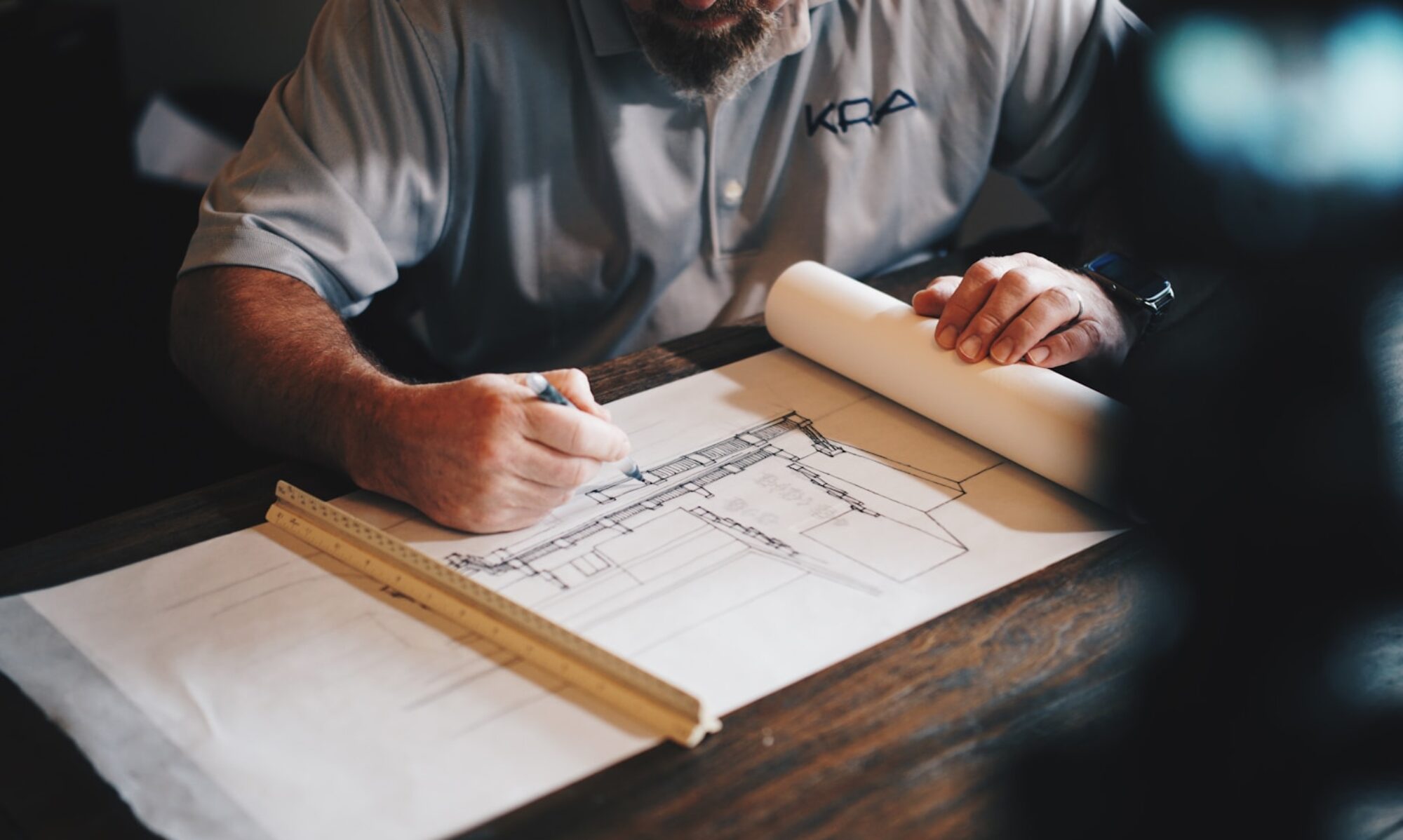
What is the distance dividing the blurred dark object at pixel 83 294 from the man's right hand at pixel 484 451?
2.40 ft

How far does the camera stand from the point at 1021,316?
0.99 m

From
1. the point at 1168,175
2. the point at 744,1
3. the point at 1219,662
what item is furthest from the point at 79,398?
the point at 1219,662

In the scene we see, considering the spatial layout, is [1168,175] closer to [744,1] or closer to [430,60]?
[744,1]

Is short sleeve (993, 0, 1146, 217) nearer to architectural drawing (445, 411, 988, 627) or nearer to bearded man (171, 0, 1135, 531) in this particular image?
bearded man (171, 0, 1135, 531)

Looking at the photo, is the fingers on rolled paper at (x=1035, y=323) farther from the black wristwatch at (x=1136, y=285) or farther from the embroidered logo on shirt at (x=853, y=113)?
the embroidered logo on shirt at (x=853, y=113)

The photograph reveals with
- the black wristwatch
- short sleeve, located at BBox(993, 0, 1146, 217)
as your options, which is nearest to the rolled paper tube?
the black wristwatch

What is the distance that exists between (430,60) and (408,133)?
0.08 meters

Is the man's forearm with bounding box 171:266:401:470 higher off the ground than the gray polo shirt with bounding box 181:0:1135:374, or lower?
lower

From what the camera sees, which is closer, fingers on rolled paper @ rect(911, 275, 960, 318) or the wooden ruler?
the wooden ruler

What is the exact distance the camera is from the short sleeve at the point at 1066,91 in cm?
141

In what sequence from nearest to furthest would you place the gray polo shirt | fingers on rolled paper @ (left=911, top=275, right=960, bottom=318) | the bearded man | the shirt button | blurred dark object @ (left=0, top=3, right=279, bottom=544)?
the bearded man < fingers on rolled paper @ (left=911, top=275, right=960, bottom=318) < the gray polo shirt < the shirt button < blurred dark object @ (left=0, top=3, right=279, bottom=544)

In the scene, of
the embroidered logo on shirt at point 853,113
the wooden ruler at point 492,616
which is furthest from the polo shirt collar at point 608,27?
the wooden ruler at point 492,616

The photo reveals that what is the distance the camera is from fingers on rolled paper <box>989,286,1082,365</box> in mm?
963

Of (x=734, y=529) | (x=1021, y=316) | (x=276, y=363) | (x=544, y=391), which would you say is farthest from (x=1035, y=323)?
(x=276, y=363)
